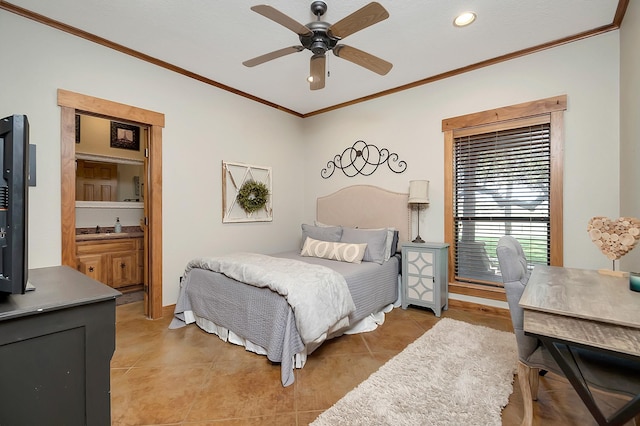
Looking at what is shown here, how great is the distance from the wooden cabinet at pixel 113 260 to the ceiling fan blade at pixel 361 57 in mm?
3638

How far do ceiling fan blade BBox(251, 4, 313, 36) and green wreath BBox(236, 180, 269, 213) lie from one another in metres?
2.34

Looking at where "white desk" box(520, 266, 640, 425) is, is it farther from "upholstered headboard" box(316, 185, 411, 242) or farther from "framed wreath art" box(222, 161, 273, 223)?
"framed wreath art" box(222, 161, 273, 223)

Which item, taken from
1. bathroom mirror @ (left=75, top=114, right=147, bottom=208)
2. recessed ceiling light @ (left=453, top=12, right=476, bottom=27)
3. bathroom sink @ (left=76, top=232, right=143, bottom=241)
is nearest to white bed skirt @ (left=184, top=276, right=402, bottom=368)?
bathroom sink @ (left=76, top=232, right=143, bottom=241)

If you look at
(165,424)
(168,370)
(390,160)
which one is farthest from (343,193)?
(165,424)

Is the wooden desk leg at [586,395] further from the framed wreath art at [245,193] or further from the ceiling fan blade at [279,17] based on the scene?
the framed wreath art at [245,193]

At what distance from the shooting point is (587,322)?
1.11 metres

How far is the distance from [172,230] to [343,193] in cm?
239

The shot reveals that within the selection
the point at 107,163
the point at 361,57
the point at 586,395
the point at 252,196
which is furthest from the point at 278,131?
the point at 586,395

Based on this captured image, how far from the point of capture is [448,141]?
3.47 metres

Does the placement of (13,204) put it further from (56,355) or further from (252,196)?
(252,196)

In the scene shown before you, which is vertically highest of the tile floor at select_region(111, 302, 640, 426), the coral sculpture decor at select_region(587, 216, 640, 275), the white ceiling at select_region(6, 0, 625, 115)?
the white ceiling at select_region(6, 0, 625, 115)

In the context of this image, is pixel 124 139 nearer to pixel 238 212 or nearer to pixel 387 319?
pixel 238 212

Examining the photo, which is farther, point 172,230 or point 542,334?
point 172,230

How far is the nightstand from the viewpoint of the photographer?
3.20 metres
